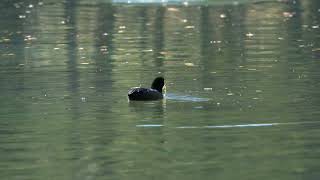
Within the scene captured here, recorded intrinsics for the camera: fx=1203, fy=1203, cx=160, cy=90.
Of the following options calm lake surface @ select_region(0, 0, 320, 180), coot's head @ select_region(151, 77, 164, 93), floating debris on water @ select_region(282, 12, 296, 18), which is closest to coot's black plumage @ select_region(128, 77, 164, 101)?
coot's head @ select_region(151, 77, 164, 93)

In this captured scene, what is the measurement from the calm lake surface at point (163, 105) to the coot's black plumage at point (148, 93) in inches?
7.6

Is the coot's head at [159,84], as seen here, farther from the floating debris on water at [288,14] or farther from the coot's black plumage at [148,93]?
the floating debris on water at [288,14]

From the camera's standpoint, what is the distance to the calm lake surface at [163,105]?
1496 cm

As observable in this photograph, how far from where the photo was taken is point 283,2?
72500mm

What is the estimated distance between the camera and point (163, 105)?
21344mm

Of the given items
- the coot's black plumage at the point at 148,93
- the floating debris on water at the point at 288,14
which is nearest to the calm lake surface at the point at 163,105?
the coot's black plumage at the point at 148,93

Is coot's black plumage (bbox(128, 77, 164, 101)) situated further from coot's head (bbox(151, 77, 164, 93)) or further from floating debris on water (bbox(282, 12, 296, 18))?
floating debris on water (bbox(282, 12, 296, 18))

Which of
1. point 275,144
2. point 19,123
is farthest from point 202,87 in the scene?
point 275,144

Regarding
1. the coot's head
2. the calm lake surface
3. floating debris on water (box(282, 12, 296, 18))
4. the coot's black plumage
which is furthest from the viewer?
floating debris on water (box(282, 12, 296, 18))

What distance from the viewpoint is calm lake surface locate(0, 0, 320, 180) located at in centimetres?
1496

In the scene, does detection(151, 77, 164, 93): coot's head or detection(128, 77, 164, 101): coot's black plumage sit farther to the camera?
detection(151, 77, 164, 93): coot's head

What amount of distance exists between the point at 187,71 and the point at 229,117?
811 centimetres

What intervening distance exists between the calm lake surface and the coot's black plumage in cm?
19

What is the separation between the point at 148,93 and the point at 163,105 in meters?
0.80
